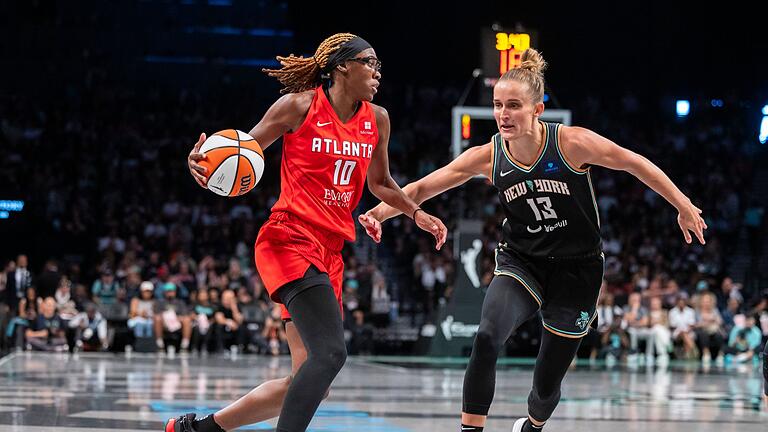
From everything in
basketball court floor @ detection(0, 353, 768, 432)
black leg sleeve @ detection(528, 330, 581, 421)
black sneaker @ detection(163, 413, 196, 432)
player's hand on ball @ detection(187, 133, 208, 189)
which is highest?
player's hand on ball @ detection(187, 133, 208, 189)

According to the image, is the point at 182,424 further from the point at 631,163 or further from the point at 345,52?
the point at 631,163

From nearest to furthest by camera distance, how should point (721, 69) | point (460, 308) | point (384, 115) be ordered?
point (384, 115)
point (460, 308)
point (721, 69)

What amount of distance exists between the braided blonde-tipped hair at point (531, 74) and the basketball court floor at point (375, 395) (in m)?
2.66

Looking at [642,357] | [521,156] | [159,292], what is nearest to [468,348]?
[642,357]

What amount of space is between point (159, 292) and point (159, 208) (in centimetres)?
465

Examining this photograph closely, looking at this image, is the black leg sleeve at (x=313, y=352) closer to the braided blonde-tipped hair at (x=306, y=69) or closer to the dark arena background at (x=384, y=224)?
the braided blonde-tipped hair at (x=306, y=69)

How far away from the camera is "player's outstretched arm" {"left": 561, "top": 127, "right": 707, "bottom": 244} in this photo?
16.6ft

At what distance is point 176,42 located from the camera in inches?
1091

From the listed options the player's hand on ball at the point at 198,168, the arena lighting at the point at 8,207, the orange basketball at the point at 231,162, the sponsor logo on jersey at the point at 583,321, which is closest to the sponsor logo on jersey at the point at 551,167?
the sponsor logo on jersey at the point at 583,321

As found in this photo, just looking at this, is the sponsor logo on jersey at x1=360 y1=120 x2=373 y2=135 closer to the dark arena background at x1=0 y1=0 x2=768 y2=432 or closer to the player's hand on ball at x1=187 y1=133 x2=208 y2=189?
the player's hand on ball at x1=187 y1=133 x2=208 y2=189

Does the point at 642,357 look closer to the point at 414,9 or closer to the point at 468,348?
the point at 468,348

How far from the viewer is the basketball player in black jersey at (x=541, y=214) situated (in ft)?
17.5

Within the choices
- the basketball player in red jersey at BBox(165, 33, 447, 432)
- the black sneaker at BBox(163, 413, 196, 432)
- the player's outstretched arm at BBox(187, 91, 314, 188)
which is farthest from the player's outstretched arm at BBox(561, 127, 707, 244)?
the black sneaker at BBox(163, 413, 196, 432)

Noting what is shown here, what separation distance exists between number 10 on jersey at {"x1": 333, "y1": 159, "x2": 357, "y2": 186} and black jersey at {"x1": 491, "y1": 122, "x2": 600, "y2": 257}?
92 centimetres
